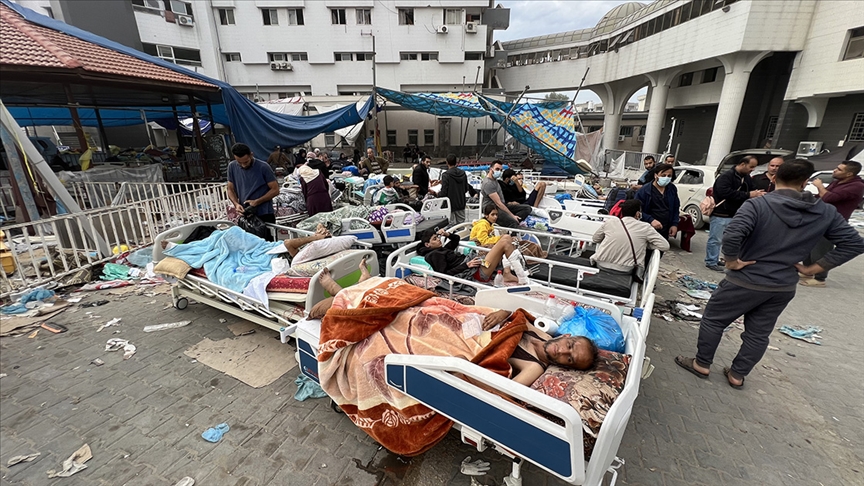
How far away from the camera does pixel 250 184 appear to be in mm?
4750

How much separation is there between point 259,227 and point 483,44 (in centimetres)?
2405

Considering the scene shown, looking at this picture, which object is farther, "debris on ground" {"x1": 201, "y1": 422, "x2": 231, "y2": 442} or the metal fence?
the metal fence

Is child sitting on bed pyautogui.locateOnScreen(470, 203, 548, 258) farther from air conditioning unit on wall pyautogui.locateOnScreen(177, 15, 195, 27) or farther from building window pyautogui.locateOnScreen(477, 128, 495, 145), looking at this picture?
air conditioning unit on wall pyautogui.locateOnScreen(177, 15, 195, 27)

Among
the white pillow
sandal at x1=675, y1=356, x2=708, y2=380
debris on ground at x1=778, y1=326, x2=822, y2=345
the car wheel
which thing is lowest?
debris on ground at x1=778, y1=326, x2=822, y2=345

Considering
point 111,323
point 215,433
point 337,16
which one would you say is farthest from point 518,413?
point 337,16

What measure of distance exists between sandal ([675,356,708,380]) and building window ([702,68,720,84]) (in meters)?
22.4

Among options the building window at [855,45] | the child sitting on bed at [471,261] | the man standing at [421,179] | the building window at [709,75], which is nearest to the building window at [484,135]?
the building window at [709,75]

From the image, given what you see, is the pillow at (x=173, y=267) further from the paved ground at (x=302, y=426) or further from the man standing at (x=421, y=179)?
the man standing at (x=421, y=179)

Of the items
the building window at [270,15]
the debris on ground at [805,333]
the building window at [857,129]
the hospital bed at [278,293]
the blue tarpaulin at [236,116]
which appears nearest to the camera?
the hospital bed at [278,293]

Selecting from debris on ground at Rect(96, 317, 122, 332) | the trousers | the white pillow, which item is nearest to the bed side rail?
the white pillow

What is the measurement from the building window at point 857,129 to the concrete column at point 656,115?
25.3 ft

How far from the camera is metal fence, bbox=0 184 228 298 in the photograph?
4492 millimetres

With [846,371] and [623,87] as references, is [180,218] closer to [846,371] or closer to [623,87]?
[846,371]

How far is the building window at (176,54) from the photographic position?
2139 centimetres
